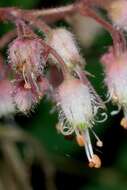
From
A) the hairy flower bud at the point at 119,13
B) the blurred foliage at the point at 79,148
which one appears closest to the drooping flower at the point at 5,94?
the hairy flower bud at the point at 119,13

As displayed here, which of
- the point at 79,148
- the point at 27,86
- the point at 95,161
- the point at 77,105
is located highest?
the point at 27,86

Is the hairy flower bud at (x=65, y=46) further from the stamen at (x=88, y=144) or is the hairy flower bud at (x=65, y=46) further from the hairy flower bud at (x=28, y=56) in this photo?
the stamen at (x=88, y=144)

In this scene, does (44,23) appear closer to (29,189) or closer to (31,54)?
(31,54)

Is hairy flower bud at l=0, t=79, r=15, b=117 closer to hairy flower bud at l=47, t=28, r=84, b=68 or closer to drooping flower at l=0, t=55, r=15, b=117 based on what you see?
drooping flower at l=0, t=55, r=15, b=117

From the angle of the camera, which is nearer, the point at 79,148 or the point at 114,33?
the point at 114,33

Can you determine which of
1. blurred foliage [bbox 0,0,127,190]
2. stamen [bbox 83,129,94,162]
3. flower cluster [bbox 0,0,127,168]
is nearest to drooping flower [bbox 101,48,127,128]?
flower cluster [bbox 0,0,127,168]

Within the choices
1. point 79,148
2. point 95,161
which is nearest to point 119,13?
point 95,161

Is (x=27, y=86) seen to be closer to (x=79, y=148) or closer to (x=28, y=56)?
(x=28, y=56)

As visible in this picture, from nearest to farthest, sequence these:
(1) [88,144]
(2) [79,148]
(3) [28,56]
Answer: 1. (3) [28,56]
2. (1) [88,144]
3. (2) [79,148]

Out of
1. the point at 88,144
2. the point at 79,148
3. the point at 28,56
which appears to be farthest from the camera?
the point at 79,148
